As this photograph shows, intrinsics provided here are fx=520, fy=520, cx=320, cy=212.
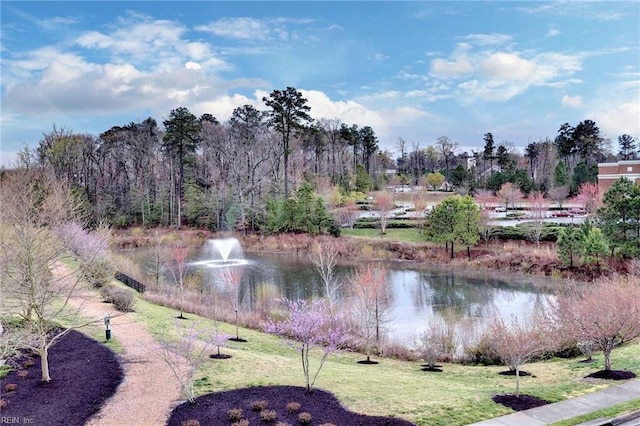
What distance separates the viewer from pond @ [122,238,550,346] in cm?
2477

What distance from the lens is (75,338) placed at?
17.2 meters

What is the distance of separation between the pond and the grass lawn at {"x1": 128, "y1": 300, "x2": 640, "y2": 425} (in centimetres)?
483

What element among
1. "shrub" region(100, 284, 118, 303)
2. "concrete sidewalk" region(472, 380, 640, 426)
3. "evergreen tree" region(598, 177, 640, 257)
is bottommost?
"concrete sidewalk" region(472, 380, 640, 426)

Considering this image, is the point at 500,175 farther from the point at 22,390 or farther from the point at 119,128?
the point at 22,390

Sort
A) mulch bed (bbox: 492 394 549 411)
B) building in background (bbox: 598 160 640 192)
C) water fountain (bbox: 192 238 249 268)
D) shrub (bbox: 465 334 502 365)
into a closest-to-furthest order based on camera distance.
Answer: mulch bed (bbox: 492 394 549 411), shrub (bbox: 465 334 502 365), water fountain (bbox: 192 238 249 268), building in background (bbox: 598 160 640 192)

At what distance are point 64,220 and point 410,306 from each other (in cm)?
1943

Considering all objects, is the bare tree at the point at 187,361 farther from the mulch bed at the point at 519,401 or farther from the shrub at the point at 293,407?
the mulch bed at the point at 519,401

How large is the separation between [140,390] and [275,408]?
3.69 meters

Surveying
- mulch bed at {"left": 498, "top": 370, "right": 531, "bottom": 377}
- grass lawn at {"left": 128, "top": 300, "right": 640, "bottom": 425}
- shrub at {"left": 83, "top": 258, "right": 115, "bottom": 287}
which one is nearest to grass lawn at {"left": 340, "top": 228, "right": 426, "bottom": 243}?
shrub at {"left": 83, "top": 258, "right": 115, "bottom": 287}

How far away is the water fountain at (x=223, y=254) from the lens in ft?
134

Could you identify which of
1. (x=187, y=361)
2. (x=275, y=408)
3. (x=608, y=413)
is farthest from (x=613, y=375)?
(x=187, y=361)

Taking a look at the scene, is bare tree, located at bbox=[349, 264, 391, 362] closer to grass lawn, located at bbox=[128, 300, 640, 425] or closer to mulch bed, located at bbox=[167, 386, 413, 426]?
grass lawn, located at bbox=[128, 300, 640, 425]

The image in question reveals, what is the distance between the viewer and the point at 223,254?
4575 cm

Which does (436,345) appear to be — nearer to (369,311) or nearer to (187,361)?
(369,311)
